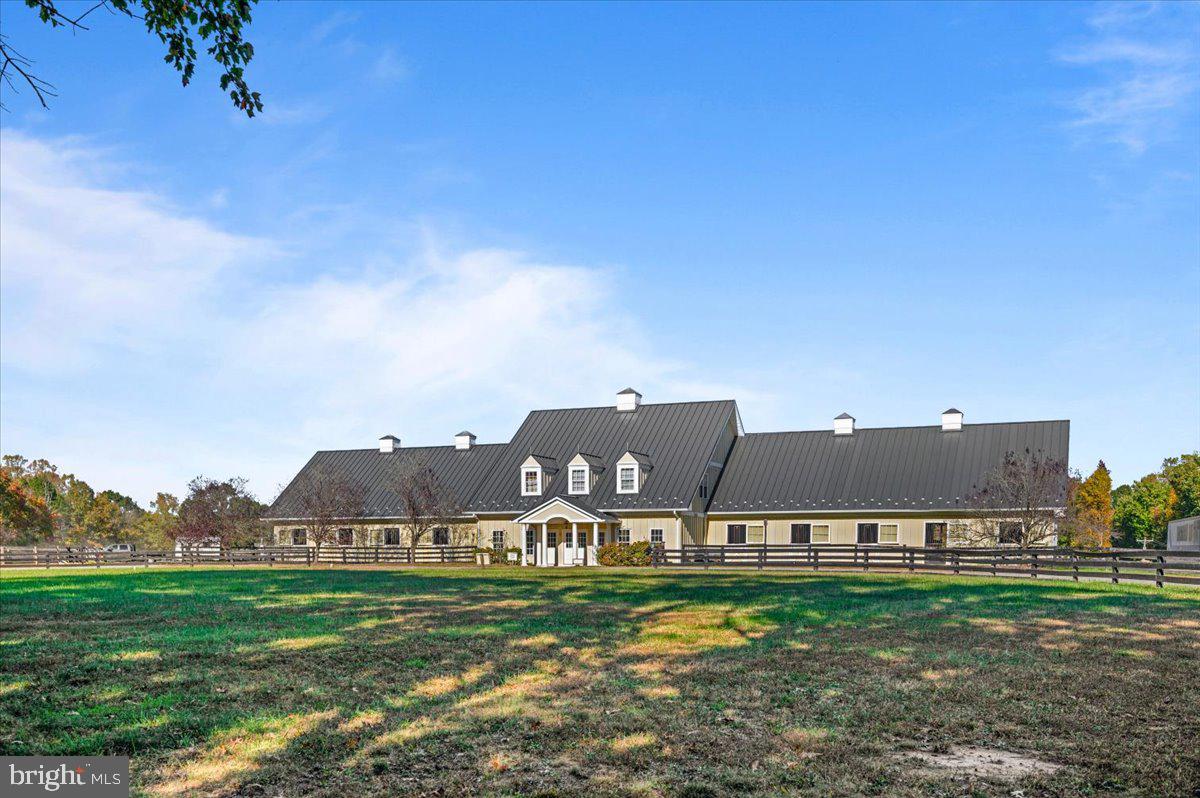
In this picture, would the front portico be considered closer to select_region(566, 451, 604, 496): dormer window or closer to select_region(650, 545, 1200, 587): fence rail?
select_region(566, 451, 604, 496): dormer window

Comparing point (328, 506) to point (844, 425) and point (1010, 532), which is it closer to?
point (844, 425)

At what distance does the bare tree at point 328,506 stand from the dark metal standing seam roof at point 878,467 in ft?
65.2

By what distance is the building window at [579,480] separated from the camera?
50125 mm

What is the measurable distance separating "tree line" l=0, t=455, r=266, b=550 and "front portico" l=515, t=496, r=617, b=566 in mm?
19104

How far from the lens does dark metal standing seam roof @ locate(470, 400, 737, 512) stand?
48.8 m

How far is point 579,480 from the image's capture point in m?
50.3

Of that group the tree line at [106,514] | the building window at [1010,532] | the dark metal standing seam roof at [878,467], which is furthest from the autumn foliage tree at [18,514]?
the building window at [1010,532]

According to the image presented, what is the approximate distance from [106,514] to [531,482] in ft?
231

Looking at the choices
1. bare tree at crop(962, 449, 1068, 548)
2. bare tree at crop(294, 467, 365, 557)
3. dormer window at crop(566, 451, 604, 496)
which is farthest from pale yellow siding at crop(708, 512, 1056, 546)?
bare tree at crop(294, 467, 365, 557)

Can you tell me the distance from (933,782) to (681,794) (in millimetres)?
2009

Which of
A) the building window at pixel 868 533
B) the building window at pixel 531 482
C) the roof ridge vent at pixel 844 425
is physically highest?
the roof ridge vent at pixel 844 425

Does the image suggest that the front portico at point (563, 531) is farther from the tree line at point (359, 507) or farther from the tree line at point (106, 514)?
the tree line at point (106, 514)

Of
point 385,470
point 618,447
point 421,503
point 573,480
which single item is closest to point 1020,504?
point 618,447

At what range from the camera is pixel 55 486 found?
105 m
